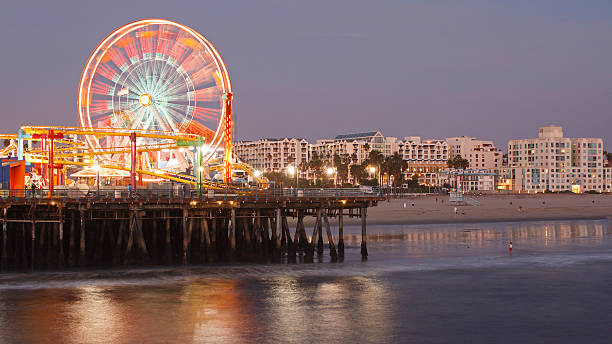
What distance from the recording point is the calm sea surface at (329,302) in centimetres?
2466

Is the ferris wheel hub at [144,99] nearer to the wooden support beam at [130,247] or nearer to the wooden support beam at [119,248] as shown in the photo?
the wooden support beam at [119,248]

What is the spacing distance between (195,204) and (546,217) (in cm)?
6077

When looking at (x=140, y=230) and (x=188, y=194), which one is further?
(x=188, y=194)

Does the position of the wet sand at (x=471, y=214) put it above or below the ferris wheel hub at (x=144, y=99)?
below

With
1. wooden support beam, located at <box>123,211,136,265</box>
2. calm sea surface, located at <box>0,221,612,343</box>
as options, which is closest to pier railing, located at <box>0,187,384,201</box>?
wooden support beam, located at <box>123,211,136,265</box>

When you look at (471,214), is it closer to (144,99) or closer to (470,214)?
(470,214)

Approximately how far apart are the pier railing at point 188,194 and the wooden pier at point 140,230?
0.20m

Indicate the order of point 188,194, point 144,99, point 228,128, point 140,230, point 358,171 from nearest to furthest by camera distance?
1. point 140,230
2. point 188,194
3. point 144,99
4. point 228,128
5. point 358,171

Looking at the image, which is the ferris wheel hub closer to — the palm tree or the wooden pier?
the wooden pier

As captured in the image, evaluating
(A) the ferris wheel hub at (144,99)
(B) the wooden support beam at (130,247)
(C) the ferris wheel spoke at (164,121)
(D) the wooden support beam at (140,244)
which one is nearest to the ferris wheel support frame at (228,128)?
(C) the ferris wheel spoke at (164,121)

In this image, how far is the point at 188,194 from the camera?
43.3 m

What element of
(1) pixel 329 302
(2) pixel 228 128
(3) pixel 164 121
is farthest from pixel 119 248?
(3) pixel 164 121

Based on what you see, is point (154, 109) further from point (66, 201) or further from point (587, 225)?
point (587, 225)

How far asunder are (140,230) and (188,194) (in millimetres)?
4747
